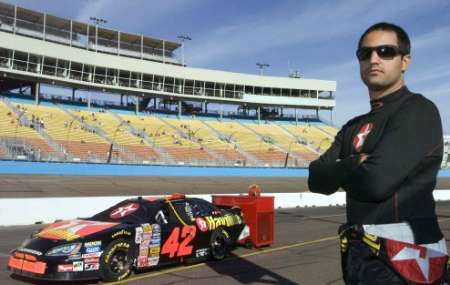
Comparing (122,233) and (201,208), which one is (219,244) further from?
(122,233)

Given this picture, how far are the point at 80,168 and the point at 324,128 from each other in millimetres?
39928

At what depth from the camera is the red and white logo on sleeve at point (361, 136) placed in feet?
8.78

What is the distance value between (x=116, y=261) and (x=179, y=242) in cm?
153

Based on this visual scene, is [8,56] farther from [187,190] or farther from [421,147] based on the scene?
[421,147]

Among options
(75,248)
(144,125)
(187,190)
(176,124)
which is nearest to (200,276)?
(75,248)

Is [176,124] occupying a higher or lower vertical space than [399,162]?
higher

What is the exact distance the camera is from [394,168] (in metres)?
2.39

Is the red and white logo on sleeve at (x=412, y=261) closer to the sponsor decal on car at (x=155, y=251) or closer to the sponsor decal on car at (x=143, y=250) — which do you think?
the sponsor decal on car at (x=143, y=250)

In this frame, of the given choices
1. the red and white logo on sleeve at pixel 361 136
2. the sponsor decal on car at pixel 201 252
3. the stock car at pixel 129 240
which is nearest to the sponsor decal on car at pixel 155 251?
the stock car at pixel 129 240

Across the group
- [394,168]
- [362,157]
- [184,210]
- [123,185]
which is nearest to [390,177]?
[394,168]

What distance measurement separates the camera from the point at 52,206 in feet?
62.2

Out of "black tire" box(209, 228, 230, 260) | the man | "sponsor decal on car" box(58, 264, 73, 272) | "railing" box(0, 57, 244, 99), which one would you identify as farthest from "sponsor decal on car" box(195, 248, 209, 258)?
"railing" box(0, 57, 244, 99)

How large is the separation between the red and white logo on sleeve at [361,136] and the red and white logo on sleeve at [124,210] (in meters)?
7.35

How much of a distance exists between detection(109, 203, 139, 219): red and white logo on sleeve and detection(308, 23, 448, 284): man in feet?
23.9
